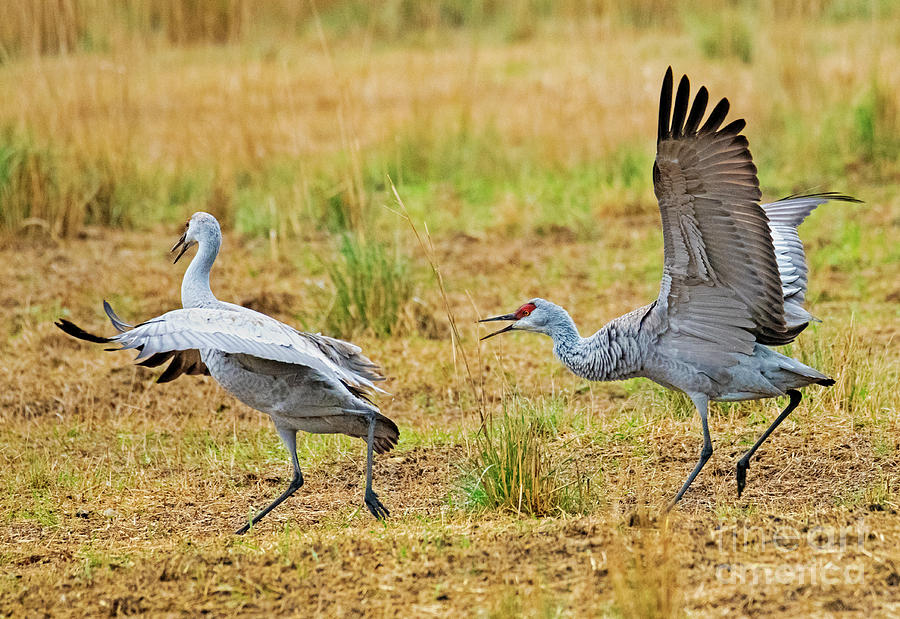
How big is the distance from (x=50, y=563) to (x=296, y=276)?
4.72 meters

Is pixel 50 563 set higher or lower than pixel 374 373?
lower

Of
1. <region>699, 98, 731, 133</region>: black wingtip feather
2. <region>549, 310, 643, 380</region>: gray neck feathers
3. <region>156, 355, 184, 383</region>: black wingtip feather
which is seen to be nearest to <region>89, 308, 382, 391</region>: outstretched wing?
<region>156, 355, 184, 383</region>: black wingtip feather

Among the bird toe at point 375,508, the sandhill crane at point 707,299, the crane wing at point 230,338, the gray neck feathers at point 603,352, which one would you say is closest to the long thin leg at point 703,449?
the sandhill crane at point 707,299

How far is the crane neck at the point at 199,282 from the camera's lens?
5.28 m

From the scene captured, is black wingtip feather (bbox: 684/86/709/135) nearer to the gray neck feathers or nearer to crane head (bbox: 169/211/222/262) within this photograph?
the gray neck feathers

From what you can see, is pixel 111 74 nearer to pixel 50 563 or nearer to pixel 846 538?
pixel 50 563

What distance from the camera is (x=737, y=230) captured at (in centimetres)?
461

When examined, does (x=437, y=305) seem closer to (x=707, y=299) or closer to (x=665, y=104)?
(x=707, y=299)

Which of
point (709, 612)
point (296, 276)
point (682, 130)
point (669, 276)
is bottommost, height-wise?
point (296, 276)

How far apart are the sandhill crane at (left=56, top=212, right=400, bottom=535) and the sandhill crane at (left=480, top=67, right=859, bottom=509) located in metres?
0.83

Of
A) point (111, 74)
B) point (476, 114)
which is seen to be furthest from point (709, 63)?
point (111, 74)

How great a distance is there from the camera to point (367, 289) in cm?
747

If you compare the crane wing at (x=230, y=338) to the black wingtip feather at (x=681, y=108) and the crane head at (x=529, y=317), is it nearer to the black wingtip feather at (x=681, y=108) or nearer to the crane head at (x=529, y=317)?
the crane head at (x=529, y=317)

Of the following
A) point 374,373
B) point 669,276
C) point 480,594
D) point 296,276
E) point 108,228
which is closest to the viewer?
point 480,594
